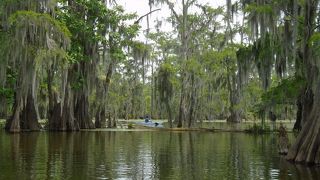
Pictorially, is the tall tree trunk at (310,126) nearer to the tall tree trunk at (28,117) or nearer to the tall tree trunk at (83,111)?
the tall tree trunk at (83,111)

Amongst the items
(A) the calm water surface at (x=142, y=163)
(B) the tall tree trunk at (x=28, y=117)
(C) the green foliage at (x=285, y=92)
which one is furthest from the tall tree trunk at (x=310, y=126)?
(B) the tall tree trunk at (x=28, y=117)

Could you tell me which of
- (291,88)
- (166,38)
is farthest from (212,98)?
(291,88)

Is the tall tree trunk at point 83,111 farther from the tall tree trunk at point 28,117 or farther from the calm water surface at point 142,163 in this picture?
the calm water surface at point 142,163

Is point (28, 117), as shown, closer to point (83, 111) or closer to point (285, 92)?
A: point (83, 111)

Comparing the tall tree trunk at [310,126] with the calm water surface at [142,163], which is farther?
the tall tree trunk at [310,126]

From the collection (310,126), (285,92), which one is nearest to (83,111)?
(285,92)

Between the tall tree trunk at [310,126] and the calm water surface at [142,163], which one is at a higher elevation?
the tall tree trunk at [310,126]

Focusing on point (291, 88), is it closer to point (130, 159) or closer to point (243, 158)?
point (243, 158)

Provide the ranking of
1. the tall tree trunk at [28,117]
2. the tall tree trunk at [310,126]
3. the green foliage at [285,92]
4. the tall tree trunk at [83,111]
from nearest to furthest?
1. the tall tree trunk at [310,126]
2. the green foliage at [285,92]
3. the tall tree trunk at [28,117]
4. the tall tree trunk at [83,111]

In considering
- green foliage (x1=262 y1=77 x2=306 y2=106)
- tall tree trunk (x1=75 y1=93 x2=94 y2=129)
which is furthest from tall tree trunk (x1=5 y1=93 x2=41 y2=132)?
green foliage (x1=262 y1=77 x2=306 y2=106)

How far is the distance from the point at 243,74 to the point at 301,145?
12.1 metres

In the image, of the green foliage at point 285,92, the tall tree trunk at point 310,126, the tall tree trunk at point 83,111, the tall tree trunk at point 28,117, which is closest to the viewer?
the tall tree trunk at point 310,126

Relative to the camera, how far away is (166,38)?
49938mm

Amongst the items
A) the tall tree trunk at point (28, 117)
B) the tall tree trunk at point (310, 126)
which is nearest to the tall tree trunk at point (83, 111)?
the tall tree trunk at point (28, 117)
